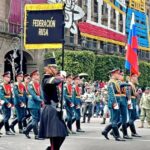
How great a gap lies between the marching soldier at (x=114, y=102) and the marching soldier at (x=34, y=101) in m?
1.73

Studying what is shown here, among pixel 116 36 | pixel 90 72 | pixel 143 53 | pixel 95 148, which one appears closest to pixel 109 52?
pixel 143 53

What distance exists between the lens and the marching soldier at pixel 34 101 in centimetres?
1306

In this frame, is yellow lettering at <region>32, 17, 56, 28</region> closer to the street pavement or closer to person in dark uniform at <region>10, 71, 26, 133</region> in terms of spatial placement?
person in dark uniform at <region>10, 71, 26, 133</region>

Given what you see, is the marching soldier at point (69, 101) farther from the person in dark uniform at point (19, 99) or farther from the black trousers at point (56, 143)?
the black trousers at point (56, 143)

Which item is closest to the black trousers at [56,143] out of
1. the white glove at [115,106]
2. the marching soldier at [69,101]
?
the white glove at [115,106]

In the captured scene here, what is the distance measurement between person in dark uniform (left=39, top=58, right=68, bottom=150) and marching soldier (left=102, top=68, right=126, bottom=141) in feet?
13.2

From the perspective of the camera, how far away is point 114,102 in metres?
12.7

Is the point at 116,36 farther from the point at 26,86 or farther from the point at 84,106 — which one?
the point at 26,86

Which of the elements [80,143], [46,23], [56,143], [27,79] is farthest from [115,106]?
[56,143]

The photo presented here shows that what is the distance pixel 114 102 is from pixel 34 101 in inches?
79.7

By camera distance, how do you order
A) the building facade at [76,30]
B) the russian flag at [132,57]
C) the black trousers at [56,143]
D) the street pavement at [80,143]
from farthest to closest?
the building facade at [76,30] < the russian flag at [132,57] < the street pavement at [80,143] < the black trousers at [56,143]

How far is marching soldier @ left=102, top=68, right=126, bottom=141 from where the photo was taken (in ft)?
41.7

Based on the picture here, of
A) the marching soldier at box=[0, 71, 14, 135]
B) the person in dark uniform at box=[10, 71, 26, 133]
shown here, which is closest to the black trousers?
the marching soldier at box=[0, 71, 14, 135]

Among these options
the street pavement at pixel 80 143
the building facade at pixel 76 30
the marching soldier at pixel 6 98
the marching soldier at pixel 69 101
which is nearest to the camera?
the street pavement at pixel 80 143
